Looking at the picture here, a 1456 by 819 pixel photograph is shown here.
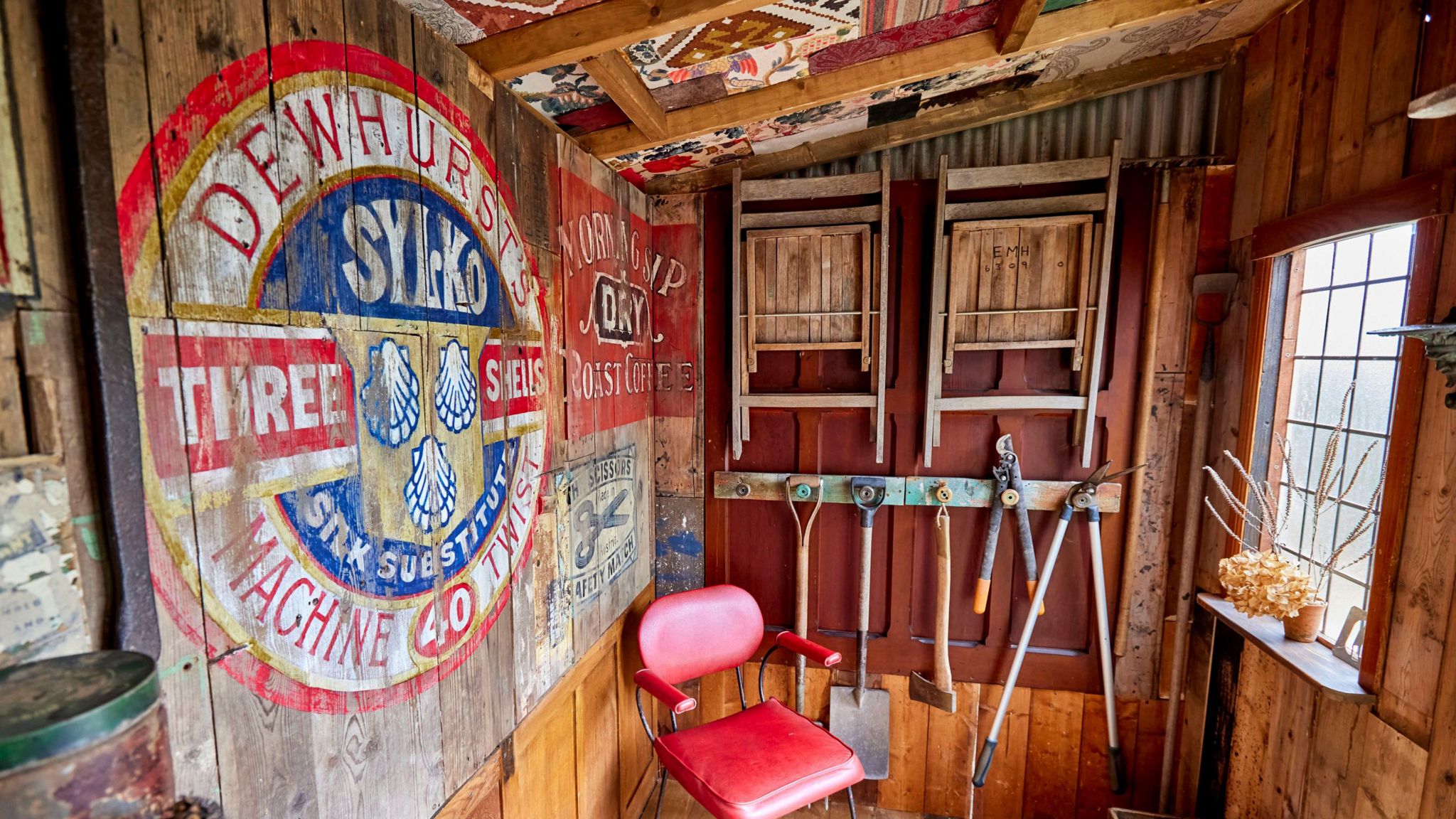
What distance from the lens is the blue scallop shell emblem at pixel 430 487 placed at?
1137 mm

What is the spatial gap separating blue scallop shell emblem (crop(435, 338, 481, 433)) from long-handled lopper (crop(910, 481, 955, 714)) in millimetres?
1854

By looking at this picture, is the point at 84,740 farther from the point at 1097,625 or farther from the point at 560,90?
the point at 1097,625

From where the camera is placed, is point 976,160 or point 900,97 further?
point 976,160

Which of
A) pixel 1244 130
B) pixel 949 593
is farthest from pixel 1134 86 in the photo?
pixel 949 593

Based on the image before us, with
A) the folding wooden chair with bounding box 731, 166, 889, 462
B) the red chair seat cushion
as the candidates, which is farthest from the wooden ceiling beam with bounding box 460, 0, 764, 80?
the red chair seat cushion

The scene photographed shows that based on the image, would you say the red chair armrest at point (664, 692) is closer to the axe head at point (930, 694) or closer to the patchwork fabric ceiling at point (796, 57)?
the axe head at point (930, 694)

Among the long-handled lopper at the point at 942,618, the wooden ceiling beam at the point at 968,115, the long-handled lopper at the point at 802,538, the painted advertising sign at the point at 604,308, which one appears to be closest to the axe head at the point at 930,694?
the long-handled lopper at the point at 942,618

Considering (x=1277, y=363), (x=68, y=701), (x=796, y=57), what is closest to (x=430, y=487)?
(x=68, y=701)

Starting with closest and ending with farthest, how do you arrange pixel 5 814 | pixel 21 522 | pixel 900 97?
pixel 5 814
pixel 21 522
pixel 900 97

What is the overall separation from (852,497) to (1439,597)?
5.25ft

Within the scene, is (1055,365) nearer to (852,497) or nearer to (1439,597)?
(852,497)

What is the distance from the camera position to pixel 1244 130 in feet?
6.84

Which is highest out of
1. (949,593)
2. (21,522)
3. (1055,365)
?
(1055,365)

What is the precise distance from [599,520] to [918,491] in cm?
133
